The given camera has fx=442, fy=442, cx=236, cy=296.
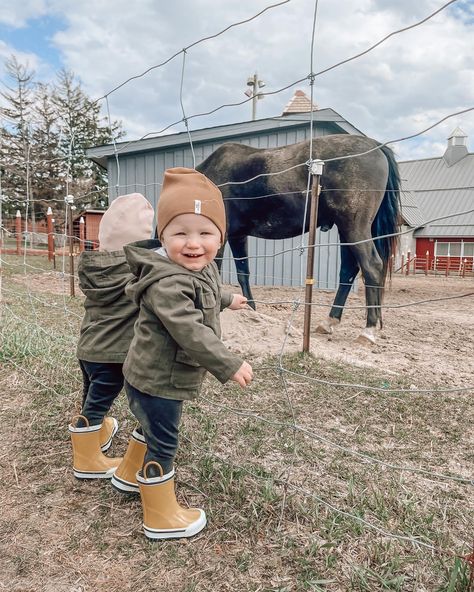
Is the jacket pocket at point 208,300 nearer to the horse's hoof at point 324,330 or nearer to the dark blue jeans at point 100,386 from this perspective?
the dark blue jeans at point 100,386

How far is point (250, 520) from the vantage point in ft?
4.51

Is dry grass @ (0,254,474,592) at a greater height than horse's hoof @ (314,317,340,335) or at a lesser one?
lesser

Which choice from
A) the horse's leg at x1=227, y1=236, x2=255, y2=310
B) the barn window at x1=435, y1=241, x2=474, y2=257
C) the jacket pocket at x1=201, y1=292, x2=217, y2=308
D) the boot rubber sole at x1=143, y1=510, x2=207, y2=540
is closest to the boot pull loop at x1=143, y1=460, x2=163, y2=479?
the boot rubber sole at x1=143, y1=510, x2=207, y2=540

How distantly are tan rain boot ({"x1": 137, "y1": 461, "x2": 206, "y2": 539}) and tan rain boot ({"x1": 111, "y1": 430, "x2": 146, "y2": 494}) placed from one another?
0.20 m

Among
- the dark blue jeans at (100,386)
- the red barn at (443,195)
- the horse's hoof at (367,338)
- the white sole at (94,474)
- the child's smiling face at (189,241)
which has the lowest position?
the white sole at (94,474)

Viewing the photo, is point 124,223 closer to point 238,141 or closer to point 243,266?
point 243,266

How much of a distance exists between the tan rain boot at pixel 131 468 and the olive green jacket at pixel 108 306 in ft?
0.99

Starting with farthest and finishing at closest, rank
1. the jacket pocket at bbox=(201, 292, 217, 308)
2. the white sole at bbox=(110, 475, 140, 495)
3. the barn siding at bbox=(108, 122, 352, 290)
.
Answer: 1. the barn siding at bbox=(108, 122, 352, 290)
2. the white sole at bbox=(110, 475, 140, 495)
3. the jacket pocket at bbox=(201, 292, 217, 308)

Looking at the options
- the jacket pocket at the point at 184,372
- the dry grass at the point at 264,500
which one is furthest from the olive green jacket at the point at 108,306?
the dry grass at the point at 264,500

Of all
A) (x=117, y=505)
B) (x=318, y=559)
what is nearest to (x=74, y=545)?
(x=117, y=505)

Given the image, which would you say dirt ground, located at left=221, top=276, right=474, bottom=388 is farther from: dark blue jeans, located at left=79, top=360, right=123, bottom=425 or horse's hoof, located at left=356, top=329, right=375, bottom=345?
dark blue jeans, located at left=79, top=360, right=123, bottom=425

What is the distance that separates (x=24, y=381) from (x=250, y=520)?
5.70 ft

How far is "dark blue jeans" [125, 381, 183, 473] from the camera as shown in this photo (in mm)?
1263

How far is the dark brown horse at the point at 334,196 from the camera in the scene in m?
3.35
